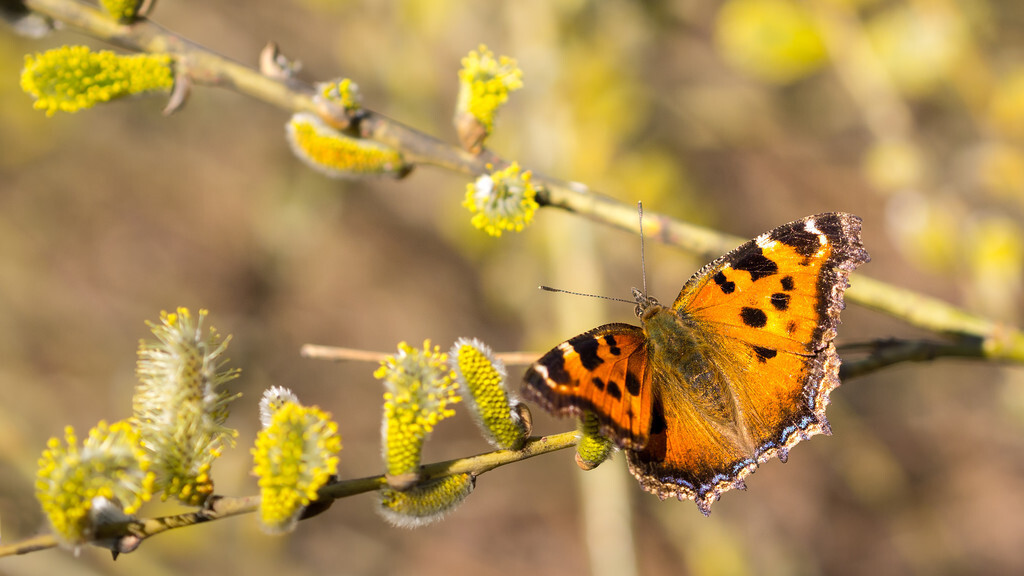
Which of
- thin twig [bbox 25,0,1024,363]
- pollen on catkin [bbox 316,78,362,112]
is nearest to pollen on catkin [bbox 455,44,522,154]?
thin twig [bbox 25,0,1024,363]

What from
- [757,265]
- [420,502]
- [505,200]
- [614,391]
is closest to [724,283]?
[757,265]

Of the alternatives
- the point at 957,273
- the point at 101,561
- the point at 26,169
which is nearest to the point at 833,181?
the point at 957,273

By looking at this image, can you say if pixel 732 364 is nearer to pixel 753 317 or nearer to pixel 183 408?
pixel 753 317

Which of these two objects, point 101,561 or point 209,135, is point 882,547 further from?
point 209,135

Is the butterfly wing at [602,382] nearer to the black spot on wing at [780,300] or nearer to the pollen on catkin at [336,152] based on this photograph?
the black spot on wing at [780,300]

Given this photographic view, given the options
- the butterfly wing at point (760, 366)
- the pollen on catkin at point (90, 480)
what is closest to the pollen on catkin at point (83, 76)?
the pollen on catkin at point (90, 480)
